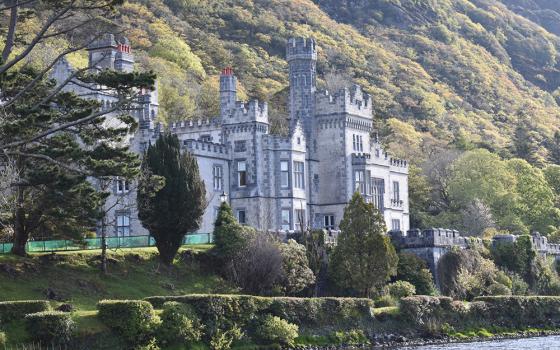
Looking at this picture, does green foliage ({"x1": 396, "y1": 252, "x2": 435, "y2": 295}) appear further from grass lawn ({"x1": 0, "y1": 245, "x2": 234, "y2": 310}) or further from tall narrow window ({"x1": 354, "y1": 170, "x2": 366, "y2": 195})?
grass lawn ({"x1": 0, "y1": 245, "x2": 234, "y2": 310})

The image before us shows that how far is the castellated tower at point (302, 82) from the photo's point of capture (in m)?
78.8

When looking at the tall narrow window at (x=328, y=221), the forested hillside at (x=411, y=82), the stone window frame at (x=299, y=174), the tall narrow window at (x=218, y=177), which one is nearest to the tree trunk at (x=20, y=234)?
the tall narrow window at (x=218, y=177)

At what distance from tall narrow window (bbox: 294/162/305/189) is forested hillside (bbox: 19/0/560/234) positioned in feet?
60.6

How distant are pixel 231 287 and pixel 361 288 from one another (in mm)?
7120

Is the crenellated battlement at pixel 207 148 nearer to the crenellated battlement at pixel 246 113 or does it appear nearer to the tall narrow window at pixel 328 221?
the crenellated battlement at pixel 246 113

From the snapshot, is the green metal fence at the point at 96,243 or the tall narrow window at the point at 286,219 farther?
the tall narrow window at the point at 286,219

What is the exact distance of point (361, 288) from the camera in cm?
6306

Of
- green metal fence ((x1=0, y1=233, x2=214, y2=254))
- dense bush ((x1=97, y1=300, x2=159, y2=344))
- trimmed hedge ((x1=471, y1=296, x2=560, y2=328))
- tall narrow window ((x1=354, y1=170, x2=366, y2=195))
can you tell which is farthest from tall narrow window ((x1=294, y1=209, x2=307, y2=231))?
dense bush ((x1=97, y1=300, x2=159, y2=344))

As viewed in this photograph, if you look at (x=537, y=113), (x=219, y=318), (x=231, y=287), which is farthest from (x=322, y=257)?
(x=537, y=113)

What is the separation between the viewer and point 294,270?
61.8 meters

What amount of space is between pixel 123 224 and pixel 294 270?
11968mm

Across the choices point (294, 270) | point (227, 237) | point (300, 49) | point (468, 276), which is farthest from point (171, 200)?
point (300, 49)

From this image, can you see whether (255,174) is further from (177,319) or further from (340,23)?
(340,23)

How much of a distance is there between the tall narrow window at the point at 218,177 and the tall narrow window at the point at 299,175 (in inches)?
187
